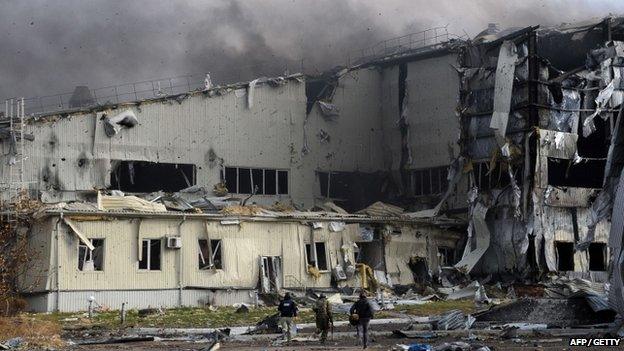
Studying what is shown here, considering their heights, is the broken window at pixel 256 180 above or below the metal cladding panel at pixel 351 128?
below

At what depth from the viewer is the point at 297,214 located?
47.6m

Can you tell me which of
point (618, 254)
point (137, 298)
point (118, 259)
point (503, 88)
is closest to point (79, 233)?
point (118, 259)

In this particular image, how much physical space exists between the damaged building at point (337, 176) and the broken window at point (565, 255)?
0.07 meters

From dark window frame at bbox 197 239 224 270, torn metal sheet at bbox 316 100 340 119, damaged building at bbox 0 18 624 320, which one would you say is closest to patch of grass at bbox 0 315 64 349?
damaged building at bbox 0 18 624 320

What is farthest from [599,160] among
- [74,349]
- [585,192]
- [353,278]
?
[74,349]

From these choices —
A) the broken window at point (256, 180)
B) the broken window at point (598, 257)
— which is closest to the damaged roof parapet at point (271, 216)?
the broken window at point (256, 180)

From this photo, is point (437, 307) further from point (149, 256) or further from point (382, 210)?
point (149, 256)

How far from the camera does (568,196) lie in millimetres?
49562

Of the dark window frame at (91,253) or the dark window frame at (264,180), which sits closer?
the dark window frame at (91,253)

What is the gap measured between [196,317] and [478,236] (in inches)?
623

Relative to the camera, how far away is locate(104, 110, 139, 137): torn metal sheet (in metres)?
48.6

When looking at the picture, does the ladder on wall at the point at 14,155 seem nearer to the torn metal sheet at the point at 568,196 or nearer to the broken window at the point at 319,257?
the broken window at the point at 319,257

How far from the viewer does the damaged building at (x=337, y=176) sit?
43625 millimetres

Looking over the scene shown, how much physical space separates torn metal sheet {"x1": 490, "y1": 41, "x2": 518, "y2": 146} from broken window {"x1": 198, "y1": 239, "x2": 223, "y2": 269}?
12.5 meters
